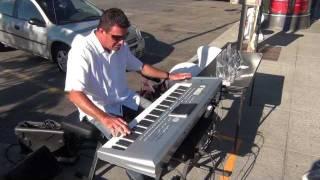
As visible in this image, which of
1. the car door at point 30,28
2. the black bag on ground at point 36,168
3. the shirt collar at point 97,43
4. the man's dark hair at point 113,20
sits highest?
the man's dark hair at point 113,20

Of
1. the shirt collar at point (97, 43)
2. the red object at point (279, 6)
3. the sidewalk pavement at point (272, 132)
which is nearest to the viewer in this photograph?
the shirt collar at point (97, 43)

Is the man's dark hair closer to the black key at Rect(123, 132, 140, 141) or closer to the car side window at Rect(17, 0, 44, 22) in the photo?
the black key at Rect(123, 132, 140, 141)

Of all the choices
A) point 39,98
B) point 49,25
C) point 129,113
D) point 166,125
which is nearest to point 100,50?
point 129,113

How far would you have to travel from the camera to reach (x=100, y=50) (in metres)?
3.52

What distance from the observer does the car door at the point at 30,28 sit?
792cm

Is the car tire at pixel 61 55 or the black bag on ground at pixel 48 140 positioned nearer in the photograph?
the black bag on ground at pixel 48 140

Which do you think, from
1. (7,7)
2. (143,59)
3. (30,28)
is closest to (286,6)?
(143,59)

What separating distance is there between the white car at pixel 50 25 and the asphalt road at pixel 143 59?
1.48ft

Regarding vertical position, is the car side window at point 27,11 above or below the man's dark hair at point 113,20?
below

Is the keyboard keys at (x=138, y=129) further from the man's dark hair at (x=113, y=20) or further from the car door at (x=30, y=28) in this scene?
the car door at (x=30, y=28)

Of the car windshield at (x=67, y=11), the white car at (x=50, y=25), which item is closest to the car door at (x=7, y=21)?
the white car at (x=50, y=25)

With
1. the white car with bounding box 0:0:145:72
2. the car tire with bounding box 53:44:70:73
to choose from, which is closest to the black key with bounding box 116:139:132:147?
the white car with bounding box 0:0:145:72

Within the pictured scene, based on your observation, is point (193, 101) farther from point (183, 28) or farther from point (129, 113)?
point (183, 28)

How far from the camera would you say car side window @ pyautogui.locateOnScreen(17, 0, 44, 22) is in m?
8.10
